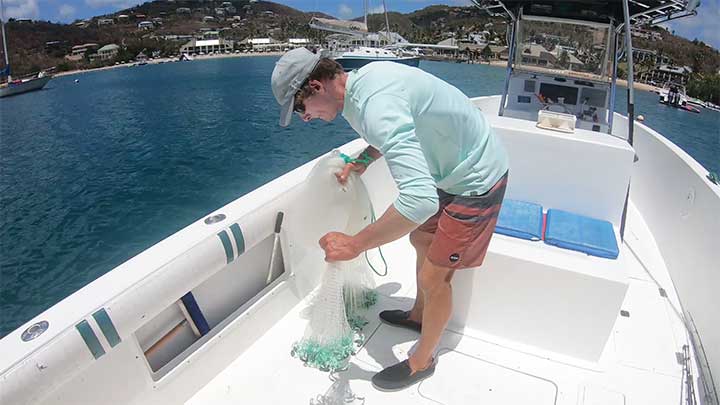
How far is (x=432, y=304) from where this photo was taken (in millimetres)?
1602

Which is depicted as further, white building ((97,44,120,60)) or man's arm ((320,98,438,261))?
white building ((97,44,120,60))

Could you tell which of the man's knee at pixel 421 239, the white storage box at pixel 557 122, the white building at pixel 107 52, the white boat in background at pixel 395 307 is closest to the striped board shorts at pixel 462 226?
the man's knee at pixel 421 239

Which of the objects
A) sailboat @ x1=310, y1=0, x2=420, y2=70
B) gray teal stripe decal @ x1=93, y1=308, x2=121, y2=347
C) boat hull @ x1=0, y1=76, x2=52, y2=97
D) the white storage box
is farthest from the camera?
boat hull @ x1=0, y1=76, x2=52, y2=97

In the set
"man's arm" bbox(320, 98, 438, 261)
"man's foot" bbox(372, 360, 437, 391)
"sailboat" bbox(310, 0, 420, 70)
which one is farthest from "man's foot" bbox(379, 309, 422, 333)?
"sailboat" bbox(310, 0, 420, 70)

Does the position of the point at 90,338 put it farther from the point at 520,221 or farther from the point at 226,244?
the point at 520,221

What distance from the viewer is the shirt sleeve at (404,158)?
1.07 meters

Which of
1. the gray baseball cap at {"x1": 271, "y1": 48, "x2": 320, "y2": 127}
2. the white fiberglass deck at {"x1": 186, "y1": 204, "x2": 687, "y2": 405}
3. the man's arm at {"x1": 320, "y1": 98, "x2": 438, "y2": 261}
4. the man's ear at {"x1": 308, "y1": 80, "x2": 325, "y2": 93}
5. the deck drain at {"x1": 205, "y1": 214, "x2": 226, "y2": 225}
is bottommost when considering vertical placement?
the white fiberglass deck at {"x1": 186, "y1": 204, "x2": 687, "y2": 405}

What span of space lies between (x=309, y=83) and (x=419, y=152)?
1.40ft

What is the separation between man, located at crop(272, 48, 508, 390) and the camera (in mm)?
1092

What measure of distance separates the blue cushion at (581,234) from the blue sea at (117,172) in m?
6.74

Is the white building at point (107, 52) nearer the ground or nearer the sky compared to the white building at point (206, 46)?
nearer the sky

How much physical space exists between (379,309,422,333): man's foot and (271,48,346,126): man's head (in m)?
1.22

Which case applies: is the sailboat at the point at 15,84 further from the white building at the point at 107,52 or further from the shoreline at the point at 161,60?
the white building at the point at 107,52

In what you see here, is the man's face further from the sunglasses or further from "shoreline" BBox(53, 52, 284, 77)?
"shoreline" BBox(53, 52, 284, 77)
